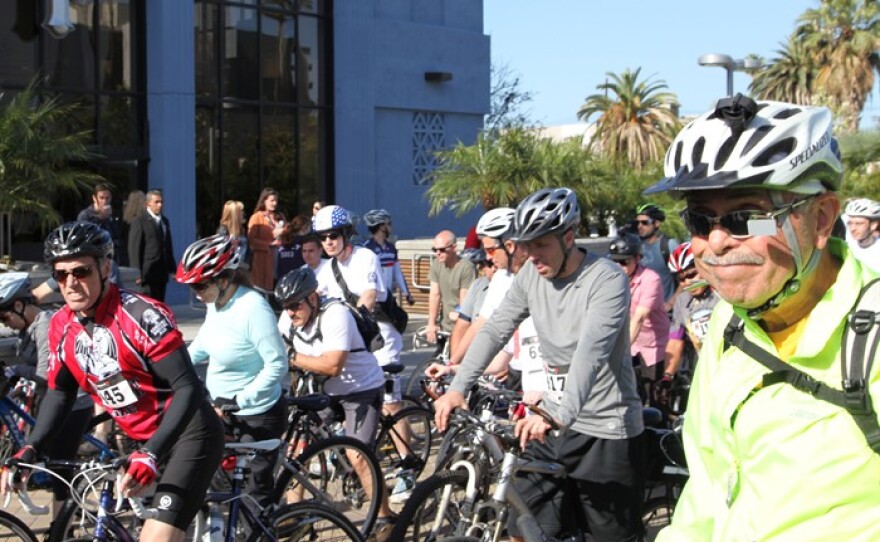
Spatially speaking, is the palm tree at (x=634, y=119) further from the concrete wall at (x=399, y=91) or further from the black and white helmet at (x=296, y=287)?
the black and white helmet at (x=296, y=287)

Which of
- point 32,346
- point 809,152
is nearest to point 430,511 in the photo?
point 32,346

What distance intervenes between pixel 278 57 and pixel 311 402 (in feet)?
61.1

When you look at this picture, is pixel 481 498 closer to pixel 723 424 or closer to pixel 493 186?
pixel 723 424

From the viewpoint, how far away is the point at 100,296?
193 inches

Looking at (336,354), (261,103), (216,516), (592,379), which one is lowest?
(216,516)

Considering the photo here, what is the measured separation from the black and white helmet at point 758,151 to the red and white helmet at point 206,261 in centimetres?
410

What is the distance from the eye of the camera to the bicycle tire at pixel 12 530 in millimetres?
5598

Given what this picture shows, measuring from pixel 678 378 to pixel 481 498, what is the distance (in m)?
4.02

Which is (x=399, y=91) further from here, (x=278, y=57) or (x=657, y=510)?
(x=657, y=510)

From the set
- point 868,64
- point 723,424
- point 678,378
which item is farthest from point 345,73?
point 868,64

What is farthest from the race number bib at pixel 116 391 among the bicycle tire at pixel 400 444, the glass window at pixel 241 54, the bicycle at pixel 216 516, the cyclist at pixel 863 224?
the glass window at pixel 241 54

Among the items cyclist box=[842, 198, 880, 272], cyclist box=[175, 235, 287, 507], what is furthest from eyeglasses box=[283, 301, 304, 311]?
cyclist box=[842, 198, 880, 272]

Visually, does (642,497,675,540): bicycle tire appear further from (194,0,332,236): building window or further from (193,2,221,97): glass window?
(193,2,221,97): glass window

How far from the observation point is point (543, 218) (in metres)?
5.39
